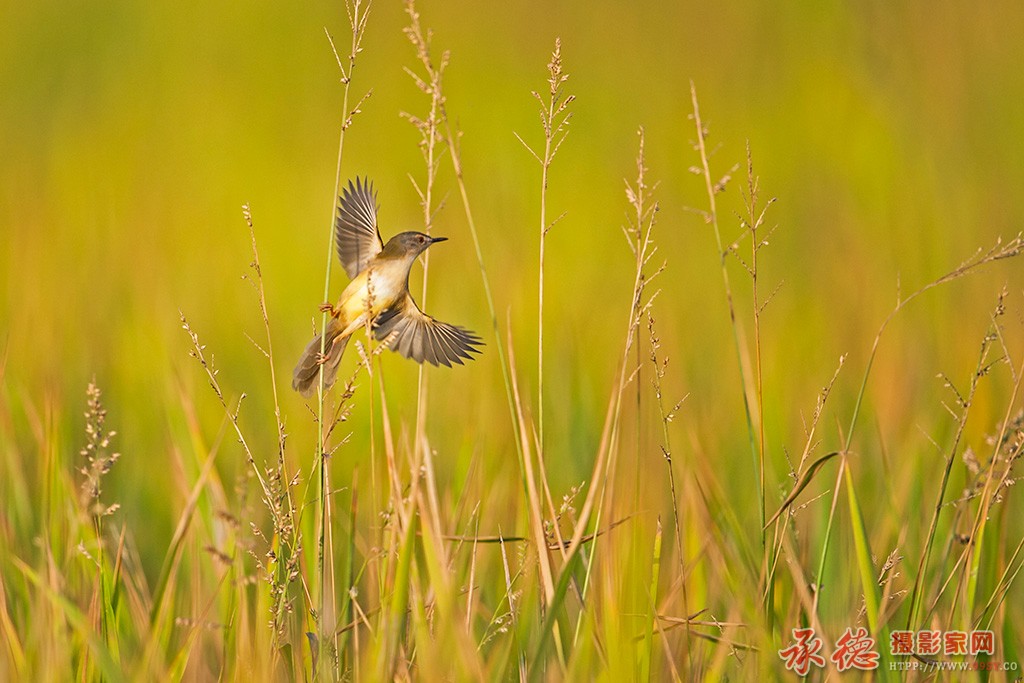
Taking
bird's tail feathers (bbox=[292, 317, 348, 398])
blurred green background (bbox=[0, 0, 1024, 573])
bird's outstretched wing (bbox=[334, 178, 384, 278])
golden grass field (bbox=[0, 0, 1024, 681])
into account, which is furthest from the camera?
blurred green background (bbox=[0, 0, 1024, 573])

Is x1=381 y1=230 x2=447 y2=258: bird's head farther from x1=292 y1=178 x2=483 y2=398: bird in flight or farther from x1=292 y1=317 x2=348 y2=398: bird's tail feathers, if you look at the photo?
x1=292 y1=317 x2=348 y2=398: bird's tail feathers

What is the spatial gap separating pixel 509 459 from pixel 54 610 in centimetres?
94

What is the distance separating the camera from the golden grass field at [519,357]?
56.4 inches

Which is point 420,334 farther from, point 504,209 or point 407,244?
point 504,209

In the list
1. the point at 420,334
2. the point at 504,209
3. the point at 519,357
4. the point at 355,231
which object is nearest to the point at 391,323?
the point at 420,334

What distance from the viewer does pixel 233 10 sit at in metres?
4.62

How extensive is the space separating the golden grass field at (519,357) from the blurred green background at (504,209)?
0.6 inches

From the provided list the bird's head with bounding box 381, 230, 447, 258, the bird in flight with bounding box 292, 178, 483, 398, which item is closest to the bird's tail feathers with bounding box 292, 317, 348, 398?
the bird in flight with bounding box 292, 178, 483, 398

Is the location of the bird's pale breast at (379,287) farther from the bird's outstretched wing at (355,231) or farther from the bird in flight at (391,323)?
the bird's outstretched wing at (355,231)

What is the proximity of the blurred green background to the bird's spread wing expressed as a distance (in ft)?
0.97

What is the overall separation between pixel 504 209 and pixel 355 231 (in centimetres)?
140

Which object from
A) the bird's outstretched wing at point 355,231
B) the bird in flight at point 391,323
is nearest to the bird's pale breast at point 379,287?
the bird in flight at point 391,323

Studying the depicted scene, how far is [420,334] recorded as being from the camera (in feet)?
5.31

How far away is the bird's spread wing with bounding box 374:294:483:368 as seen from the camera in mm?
1604
